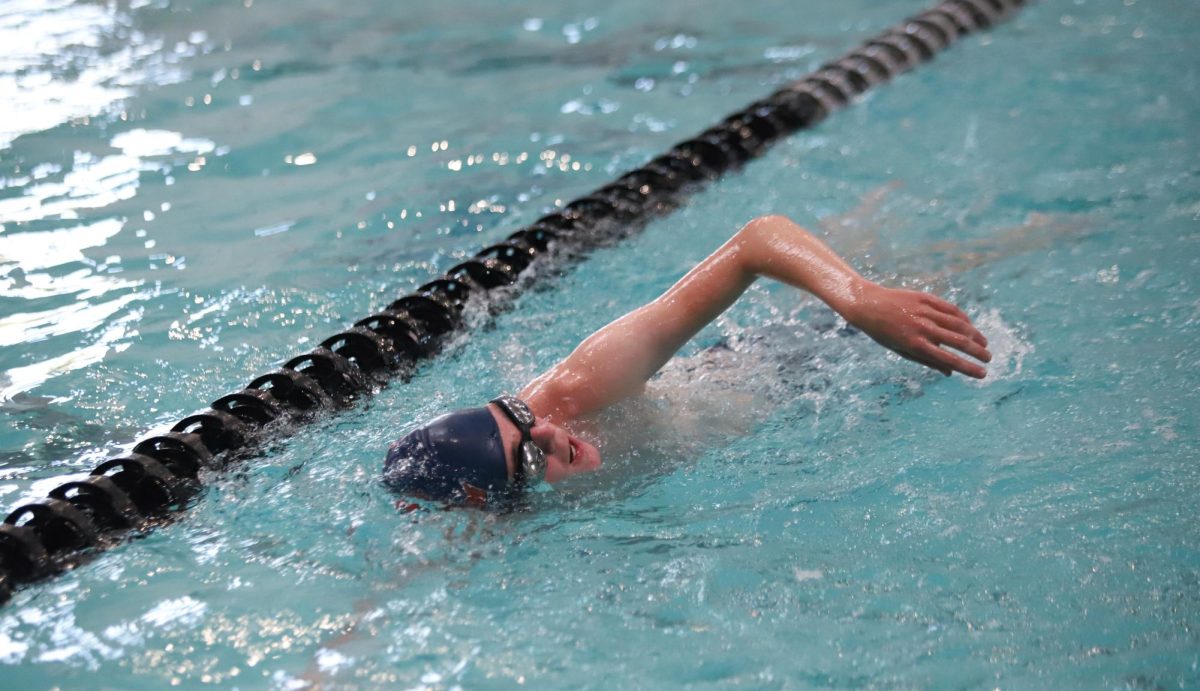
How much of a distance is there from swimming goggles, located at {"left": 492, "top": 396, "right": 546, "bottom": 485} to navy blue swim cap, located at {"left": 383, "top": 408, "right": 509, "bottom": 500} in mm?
44

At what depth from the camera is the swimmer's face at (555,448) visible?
9.12ft

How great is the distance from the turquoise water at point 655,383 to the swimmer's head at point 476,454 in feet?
0.47

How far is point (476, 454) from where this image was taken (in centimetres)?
273

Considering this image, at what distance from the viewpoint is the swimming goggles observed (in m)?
2.78

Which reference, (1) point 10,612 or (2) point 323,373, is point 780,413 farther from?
(1) point 10,612

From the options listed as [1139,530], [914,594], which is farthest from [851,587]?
[1139,530]

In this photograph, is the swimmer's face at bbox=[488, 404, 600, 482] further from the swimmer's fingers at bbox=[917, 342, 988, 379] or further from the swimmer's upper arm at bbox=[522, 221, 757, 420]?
the swimmer's fingers at bbox=[917, 342, 988, 379]

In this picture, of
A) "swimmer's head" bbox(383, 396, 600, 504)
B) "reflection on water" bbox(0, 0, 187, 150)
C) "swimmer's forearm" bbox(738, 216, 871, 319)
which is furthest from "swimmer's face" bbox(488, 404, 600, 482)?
"reflection on water" bbox(0, 0, 187, 150)

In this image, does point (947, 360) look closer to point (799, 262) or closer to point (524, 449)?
point (799, 262)

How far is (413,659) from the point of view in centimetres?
248

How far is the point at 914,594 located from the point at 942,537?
9.2 inches

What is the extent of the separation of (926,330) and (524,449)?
0.96 metres

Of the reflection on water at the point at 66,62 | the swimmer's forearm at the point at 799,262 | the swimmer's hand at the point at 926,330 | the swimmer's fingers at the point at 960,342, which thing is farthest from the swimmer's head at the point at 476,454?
the reflection on water at the point at 66,62

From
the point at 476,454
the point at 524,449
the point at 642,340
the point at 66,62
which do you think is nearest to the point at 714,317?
the point at 642,340
